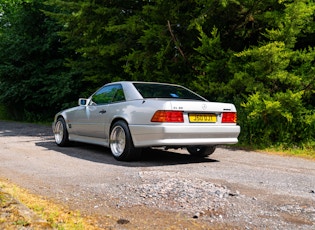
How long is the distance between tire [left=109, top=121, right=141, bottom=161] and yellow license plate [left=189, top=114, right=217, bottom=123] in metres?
1.09

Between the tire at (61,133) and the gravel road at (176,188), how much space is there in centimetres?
127

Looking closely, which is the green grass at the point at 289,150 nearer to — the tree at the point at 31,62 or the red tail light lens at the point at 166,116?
the red tail light lens at the point at 166,116

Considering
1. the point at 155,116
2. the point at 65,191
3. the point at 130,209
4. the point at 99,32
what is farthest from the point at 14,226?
the point at 99,32

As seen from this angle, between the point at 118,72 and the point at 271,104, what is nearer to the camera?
the point at 271,104

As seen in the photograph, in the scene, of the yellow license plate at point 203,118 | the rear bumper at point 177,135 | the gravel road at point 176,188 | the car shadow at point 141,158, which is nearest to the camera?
the gravel road at point 176,188

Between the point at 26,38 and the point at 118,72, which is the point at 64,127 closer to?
the point at 118,72

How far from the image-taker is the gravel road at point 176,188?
325 centimetres

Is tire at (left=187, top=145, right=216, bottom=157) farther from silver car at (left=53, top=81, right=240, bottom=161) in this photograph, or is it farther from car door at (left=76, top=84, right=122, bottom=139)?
car door at (left=76, top=84, right=122, bottom=139)

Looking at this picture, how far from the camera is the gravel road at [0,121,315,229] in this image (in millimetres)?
3250

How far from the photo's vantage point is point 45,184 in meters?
4.62

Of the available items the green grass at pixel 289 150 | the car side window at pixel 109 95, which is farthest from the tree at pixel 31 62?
the green grass at pixel 289 150

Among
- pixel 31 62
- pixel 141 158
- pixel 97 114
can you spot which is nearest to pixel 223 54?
pixel 97 114

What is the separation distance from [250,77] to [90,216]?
669 cm

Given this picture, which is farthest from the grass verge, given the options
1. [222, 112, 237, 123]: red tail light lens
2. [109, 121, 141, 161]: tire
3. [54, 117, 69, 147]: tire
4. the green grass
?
the green grass
